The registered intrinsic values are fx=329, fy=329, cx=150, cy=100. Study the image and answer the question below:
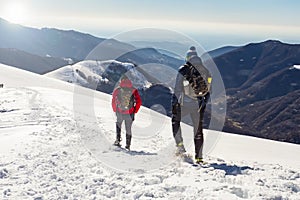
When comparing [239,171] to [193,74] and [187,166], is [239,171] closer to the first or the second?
[187,166]

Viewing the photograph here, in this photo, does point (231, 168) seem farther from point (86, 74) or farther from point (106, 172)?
point (86, 74)

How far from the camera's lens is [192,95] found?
9133mm

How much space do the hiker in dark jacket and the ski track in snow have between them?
993 mm

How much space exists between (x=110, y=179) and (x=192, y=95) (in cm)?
342

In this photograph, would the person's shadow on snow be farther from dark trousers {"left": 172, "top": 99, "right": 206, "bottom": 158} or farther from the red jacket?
the red jacket

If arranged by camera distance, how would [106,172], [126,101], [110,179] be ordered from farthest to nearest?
[126,101] → [106,172] → [110,179]

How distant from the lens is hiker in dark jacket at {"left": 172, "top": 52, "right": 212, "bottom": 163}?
8.95 metres

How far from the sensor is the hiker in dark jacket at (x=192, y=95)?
29.3ft

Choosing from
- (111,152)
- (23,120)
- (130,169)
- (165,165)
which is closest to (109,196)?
(130,169)

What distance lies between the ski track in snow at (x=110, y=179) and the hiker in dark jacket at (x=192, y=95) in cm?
99

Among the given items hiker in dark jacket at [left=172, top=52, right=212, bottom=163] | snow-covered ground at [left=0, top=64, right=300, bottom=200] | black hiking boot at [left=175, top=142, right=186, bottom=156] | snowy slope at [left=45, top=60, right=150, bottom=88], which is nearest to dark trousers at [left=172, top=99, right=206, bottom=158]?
hiker in dark jacket at [left=172, top=52, right=212, bottom=163]

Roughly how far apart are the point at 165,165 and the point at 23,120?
735 cm

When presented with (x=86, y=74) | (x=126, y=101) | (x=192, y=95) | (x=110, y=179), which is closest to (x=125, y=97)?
(x=126, y=101)

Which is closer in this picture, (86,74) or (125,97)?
(125,97)
